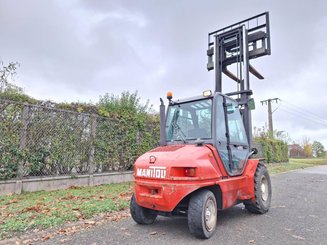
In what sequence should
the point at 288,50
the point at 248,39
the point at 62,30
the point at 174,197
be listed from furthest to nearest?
1. the point at 288,50
2. the point at 62,30
3. the point at 248,39
4. the point at 174,197

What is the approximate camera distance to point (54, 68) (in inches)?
460

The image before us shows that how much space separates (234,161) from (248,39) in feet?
10.4

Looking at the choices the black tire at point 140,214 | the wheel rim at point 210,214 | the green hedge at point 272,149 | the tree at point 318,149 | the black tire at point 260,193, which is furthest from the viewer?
the tree at point 318,149

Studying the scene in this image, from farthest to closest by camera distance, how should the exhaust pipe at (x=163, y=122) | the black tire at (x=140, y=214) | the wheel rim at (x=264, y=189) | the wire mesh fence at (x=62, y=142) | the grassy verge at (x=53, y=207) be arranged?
the wire mesh fence at (x=62, y=142), the wheel rim at (x=264, y=189), the exhaust pipe at (x=163, y=122), the black tire at (x=140, y=214), the grassy verge at (x=53, y=207)

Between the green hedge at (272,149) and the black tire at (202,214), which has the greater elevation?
the green hedge at (272,149)

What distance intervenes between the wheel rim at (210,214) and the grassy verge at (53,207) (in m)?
2.18

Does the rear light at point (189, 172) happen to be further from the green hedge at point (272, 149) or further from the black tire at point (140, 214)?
the green hedge at point (272, 149)

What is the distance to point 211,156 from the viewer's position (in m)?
3.65

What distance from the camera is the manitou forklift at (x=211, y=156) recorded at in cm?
331

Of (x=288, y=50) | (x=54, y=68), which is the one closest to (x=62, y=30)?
(x=54, y=68)

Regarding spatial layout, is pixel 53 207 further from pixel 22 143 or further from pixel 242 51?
pixel 242 51

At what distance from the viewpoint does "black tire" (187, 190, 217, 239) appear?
322 cm

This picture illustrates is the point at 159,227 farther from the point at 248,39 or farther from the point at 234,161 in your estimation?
the point at 248,39

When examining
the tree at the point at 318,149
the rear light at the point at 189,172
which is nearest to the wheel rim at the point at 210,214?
the rear light at the point at 189,172
